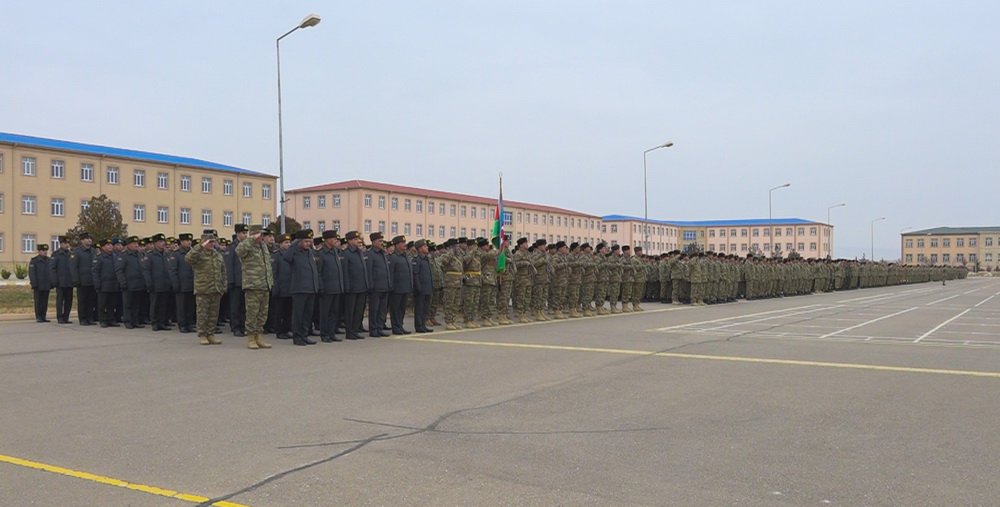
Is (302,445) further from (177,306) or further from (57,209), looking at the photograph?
(57,209)

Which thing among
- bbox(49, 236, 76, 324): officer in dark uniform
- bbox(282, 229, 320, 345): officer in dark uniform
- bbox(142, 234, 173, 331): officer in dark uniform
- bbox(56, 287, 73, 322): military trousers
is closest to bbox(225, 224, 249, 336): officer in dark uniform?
bbox(282, 229, 320, 345): officer in dark uniform

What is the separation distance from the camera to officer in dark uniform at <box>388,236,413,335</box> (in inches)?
573

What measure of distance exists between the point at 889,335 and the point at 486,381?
9832 mm

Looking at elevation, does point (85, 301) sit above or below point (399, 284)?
below

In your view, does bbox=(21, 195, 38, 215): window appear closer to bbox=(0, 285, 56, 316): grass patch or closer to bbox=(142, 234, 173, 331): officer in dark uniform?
bbox=(0, 285, 56, 316): grass patch

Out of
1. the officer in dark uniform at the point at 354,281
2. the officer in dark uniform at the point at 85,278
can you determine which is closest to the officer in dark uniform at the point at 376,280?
the officer in dark uniform at the point at 354,281

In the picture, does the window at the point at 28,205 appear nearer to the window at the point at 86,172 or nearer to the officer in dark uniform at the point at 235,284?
the window at the point at 86,172

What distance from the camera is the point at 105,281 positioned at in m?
15.7

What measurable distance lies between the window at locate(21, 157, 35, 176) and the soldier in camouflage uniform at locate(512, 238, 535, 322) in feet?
170

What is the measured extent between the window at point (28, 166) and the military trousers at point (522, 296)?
170 feet

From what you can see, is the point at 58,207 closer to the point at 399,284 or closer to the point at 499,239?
the point at 499,239

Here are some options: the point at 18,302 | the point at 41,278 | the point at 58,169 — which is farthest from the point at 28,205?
the point at 41,278

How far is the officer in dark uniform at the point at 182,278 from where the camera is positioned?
47.0 ft

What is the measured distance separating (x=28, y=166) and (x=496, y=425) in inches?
2415
